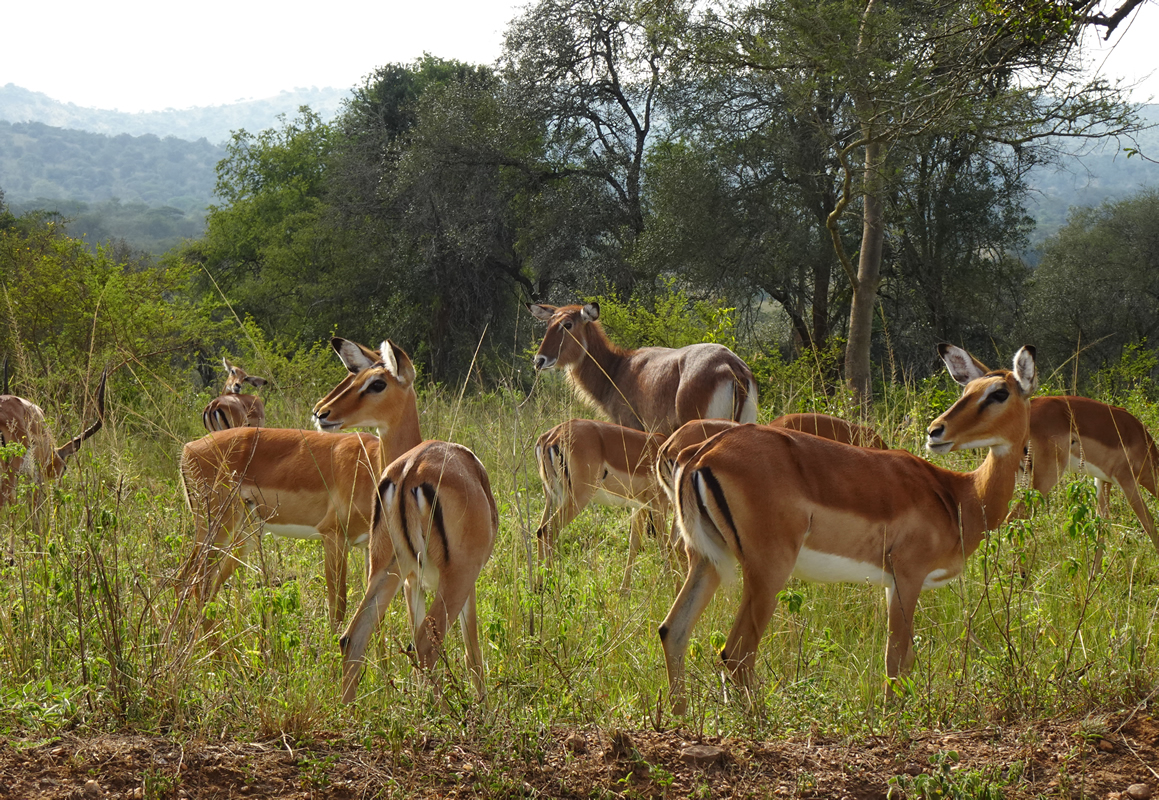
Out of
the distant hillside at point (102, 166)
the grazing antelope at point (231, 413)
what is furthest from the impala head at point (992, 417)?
the distant hillside at point (102, 166)

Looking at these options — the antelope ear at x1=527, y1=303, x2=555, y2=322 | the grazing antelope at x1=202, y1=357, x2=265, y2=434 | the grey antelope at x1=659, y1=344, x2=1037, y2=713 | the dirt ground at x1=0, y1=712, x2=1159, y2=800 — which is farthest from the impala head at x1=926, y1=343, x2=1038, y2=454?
the grazing antelope at x1=202, y1=357, x2=265, y2=434

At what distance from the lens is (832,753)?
283 cm

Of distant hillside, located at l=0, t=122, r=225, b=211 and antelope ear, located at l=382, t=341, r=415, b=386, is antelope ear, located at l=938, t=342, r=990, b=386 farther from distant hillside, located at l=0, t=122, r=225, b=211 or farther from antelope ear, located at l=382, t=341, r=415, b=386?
distant hillside, located at l=0, t=122, r=225, b=211

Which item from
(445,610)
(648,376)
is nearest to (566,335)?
(648,376)

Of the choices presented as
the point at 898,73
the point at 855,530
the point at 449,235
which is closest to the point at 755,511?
the point at 855,530

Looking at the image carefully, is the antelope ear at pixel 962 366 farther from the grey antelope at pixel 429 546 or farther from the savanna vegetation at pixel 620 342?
the grey antelope at pixel 429 546

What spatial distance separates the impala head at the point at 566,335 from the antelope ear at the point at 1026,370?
193 inches

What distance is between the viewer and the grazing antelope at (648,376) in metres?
7.62

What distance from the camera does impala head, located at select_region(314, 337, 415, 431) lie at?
16.5 ft

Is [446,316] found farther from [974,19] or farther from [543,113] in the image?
[974,19]

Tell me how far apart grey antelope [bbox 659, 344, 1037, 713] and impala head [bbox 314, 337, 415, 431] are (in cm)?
198

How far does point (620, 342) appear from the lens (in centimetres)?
1362

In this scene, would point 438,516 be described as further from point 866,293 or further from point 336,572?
point 866,293

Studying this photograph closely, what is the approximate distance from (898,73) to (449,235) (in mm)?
12566
